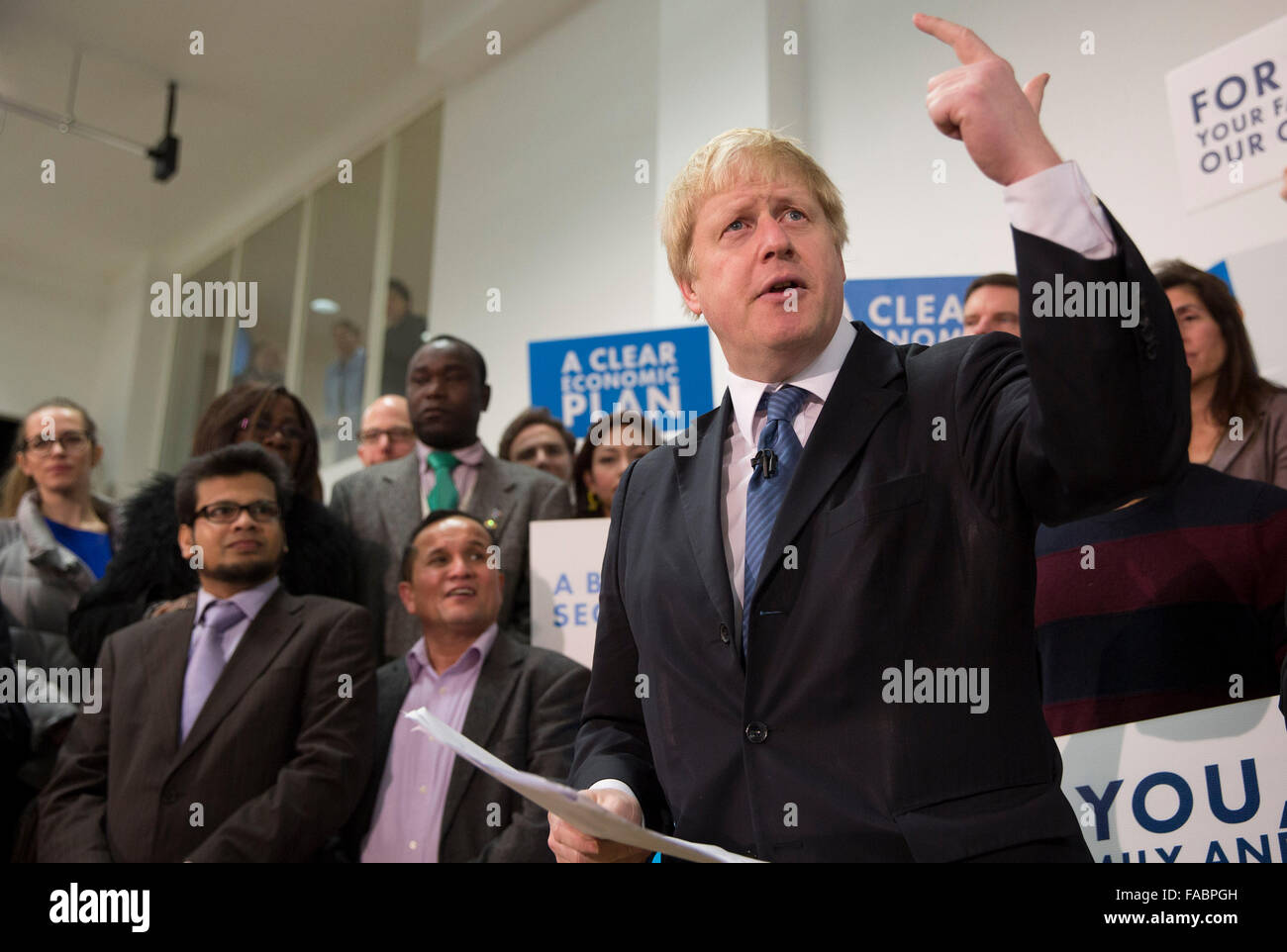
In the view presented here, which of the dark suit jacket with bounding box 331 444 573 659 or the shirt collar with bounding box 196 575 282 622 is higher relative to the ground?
the dark suit jacket with bounding box 331 444 573 659

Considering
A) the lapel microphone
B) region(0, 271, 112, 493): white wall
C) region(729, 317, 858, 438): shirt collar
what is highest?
region(0, 271, 112, 493): white wall

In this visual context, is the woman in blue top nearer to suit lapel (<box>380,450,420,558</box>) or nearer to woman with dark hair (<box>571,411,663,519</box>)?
suit lapel (<box>380,450,420,558</box>)

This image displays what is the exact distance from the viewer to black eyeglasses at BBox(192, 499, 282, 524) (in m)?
3.34

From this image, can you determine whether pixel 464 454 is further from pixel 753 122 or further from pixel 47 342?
pixel 47 342

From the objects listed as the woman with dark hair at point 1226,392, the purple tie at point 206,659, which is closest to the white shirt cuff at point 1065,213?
the woman with dark hair at point 1226,392

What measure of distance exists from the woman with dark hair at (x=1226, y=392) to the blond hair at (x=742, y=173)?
1.69 m

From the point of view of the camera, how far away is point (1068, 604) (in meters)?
2.37

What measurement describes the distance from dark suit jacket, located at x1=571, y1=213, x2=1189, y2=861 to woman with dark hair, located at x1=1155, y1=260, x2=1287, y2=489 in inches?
74.0

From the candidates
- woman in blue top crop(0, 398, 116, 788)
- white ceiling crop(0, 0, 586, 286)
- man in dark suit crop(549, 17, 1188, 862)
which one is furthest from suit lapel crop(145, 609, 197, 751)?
white ceiling crop(0, 0, 586, 286)

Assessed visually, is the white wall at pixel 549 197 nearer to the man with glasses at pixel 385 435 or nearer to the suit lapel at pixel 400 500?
the man with glasses at pixel 385 435

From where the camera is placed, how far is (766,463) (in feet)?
4.84

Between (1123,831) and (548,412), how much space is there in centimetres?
298

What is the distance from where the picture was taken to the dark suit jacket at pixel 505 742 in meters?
2.99
